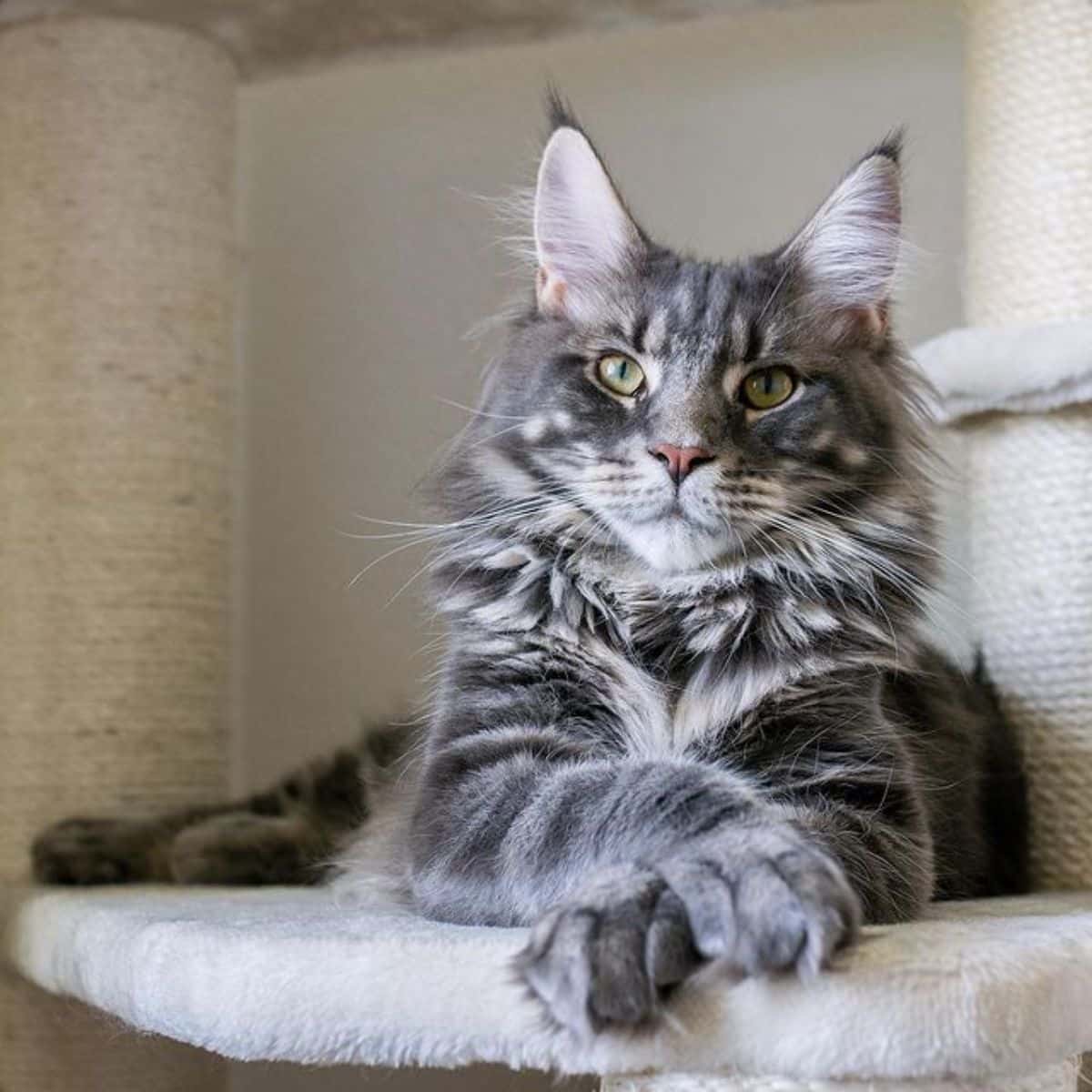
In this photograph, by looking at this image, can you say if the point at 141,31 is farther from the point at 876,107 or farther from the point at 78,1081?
the point at 78,1081

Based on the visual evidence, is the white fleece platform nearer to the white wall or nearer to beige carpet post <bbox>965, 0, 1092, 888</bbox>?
beige carpet post <bbox>965, 0, 1092, 888</bbox>

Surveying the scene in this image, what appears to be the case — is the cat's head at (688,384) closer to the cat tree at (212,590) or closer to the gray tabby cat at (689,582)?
the gray tabby cat at (689,582)

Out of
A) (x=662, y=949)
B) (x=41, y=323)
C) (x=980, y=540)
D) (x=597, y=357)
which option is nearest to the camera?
(x=662, y=949)

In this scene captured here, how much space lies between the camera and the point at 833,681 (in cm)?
144

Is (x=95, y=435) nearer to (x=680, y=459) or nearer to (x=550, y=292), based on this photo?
(x=550, y=292)

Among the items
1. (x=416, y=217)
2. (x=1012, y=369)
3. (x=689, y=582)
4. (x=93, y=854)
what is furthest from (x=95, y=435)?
(x=1012, y=369)

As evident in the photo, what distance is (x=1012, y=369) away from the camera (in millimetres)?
1776

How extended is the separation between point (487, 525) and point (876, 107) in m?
1.26

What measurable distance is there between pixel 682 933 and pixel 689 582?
1.74 ft

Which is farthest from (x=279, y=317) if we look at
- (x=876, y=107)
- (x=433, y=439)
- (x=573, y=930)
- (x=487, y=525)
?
(x=573, y=930)

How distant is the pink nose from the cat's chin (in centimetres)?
5

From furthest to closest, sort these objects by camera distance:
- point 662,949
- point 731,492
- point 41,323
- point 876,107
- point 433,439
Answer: point 433,439, point 876,107, point 41,323, point 731,492, point 662,949

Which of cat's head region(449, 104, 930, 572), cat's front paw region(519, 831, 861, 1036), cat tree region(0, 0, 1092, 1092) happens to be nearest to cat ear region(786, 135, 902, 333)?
cat's head region(449, 104, 930, 572)

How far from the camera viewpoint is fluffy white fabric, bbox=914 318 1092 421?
174cm
